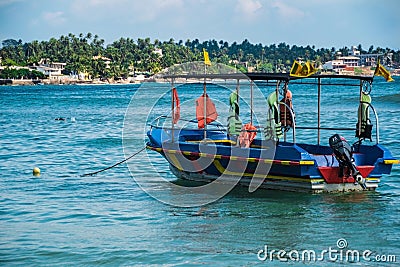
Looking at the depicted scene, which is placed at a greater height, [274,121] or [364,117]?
[364,117]

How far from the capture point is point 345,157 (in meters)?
14.8

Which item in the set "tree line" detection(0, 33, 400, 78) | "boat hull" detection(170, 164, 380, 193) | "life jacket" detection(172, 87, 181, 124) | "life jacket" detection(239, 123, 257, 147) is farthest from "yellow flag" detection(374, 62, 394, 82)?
"tree line" detection(0, 33, 400, 78)

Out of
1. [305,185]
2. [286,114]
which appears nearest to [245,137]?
[286,114]

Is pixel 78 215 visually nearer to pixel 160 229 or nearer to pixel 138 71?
pixel 160 229

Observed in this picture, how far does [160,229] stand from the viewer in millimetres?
13172

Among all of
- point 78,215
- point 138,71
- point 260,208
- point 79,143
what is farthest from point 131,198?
point 138,71

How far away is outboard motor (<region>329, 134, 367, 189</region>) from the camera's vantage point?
584 inches

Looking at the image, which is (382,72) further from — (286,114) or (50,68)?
(50,68)

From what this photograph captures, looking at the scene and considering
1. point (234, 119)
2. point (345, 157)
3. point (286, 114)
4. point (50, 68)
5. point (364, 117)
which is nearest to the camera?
point (345, 157)

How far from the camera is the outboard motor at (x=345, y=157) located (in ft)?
48.6

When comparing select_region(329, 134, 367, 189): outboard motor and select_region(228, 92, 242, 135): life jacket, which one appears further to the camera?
select_region(228, 92, 242, 135): life jacket

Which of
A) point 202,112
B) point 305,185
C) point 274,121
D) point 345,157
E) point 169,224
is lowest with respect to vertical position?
point 169,224

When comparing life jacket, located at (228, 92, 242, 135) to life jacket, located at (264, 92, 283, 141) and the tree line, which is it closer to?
life jacket, located at (264, 92, 283, 141)

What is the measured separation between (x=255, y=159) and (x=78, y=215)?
3.77 m
